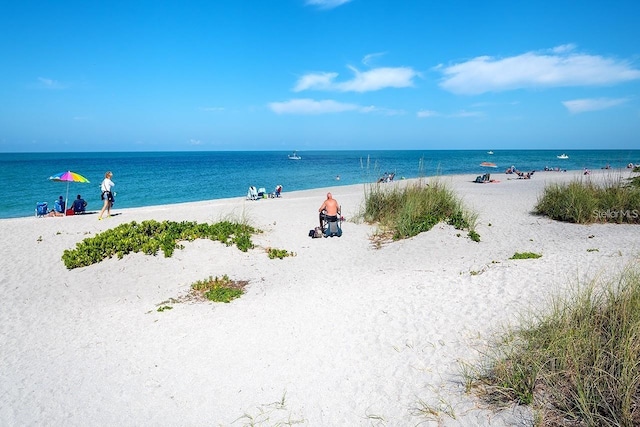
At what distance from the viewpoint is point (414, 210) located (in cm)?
1270

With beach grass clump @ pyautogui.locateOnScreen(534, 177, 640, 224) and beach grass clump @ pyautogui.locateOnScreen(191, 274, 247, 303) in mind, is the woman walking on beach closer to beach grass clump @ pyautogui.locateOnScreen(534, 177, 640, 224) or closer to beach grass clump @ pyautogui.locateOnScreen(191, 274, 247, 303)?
beach grass clump @ pyautogui.locateOnScreen(191, 274, 247, 303)

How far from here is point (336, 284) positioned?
26.7 feet

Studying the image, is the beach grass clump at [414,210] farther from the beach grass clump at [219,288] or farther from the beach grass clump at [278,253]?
the beach grass clump at [219,288]

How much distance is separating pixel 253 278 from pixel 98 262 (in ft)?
13.8

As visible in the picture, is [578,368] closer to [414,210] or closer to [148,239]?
[414,210]

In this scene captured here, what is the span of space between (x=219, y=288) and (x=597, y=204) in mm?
12415

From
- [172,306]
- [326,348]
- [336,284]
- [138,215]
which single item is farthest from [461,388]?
[138,215]

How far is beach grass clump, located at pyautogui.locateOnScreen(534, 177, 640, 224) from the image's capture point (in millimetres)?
12078

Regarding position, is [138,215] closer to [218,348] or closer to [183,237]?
[183,237]

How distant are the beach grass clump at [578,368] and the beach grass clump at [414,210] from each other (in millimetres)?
7057

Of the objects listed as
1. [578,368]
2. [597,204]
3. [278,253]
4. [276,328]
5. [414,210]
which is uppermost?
[597,204]

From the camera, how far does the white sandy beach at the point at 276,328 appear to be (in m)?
4.25

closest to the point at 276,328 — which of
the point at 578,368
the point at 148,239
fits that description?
the point at 578,368

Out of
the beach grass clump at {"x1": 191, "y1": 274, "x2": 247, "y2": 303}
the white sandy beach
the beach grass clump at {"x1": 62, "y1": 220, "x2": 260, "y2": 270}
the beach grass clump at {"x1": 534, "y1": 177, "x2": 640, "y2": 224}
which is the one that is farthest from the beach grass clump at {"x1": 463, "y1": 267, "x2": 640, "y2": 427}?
the beach grass clump at {"x1": 534, "y1": 177, "x2": 640, "y2": 224}
